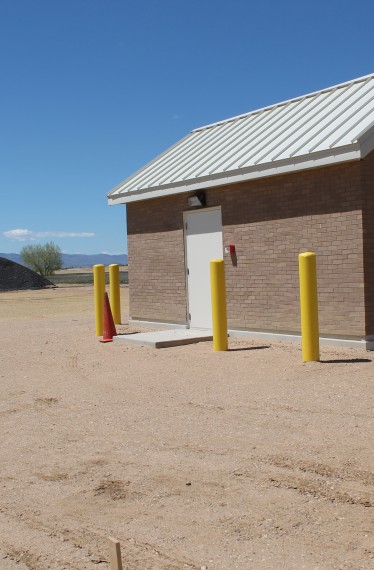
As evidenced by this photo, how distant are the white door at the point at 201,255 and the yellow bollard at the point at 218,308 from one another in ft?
7.23

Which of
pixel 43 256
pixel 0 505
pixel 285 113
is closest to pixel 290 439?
pixel 0 505

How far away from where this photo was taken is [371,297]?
39.2ft

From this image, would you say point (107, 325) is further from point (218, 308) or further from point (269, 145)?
point (269, 145)

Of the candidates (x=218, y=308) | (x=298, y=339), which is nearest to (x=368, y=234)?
(x=298, y=339)

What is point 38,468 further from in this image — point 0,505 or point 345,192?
point 345,192

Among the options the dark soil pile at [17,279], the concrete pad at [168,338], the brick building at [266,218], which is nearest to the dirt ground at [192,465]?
the brick building at [266,218]

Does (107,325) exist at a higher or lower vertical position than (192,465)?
higher

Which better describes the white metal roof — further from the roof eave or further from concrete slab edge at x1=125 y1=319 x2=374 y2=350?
concrete slab edge at x1=125 y1=319 x2=374 y2=350

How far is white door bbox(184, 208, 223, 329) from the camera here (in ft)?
49.5

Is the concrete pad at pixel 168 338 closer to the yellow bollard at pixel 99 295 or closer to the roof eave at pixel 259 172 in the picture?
the yellow bollard at pixel 99 295

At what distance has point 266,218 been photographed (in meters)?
13.7

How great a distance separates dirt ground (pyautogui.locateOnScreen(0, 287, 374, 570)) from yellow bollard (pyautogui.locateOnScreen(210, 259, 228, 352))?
896 millimetres

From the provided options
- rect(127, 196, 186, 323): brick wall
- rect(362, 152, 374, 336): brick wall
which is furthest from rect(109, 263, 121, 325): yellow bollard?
rect(362, 152, 374, 336): brick wall

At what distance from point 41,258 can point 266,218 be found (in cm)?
6817
